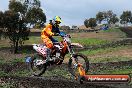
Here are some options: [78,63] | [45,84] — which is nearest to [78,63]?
[78,63]

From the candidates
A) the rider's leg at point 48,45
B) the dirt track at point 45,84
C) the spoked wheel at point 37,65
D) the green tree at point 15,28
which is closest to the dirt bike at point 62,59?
the spoked wheel at point 37,65

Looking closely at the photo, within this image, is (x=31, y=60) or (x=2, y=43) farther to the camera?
(x=2, y=43)

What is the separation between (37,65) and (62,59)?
171 centimetres

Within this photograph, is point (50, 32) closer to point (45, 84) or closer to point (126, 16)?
point (45, 84)

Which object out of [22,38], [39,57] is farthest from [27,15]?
[39,57]

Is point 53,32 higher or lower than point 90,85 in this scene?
higher

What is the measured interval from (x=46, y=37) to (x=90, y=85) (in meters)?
3.83

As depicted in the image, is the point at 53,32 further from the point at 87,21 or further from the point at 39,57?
the point at 87,21

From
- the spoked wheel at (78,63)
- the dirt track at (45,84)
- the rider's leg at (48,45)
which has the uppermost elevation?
the rider's leg at (48,45)

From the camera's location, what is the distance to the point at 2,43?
62000 mm

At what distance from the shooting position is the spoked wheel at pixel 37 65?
20.1 metres

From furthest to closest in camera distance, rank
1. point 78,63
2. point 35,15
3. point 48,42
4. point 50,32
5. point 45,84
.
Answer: point 35,15 → point 48,42 → point 50,32 → point 78,63 → point 45,84

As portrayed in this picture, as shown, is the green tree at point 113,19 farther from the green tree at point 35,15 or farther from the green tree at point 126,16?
the green tree at point 35,15

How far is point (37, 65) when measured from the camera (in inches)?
797
